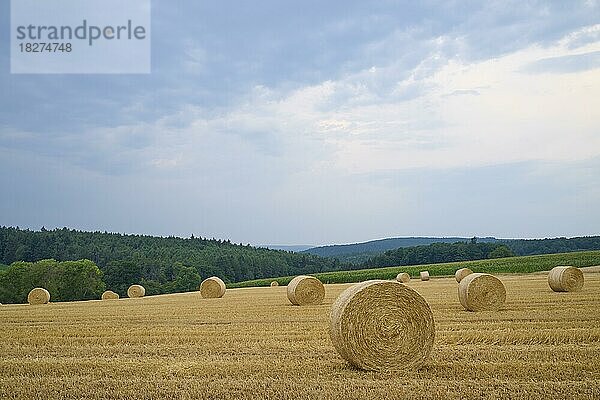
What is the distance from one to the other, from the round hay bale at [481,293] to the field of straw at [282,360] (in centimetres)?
62

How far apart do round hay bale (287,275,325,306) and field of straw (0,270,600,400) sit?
450 centimetres

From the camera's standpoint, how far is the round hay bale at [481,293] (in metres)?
16.2

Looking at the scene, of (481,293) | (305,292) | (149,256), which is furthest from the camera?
(149,256)

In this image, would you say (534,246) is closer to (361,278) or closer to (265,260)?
(265,260)

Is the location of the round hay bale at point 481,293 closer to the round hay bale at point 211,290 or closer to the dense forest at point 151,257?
the round hay bale at point 211,290

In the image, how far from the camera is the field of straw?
7.64 m

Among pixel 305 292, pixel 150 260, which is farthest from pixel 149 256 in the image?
pixel 305 292

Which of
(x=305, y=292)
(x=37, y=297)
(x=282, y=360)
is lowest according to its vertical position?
(x=282, y=360)

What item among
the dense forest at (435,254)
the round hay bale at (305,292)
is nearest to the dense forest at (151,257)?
the dense forest at (435,254)

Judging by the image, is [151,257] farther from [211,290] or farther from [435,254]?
[211,290]

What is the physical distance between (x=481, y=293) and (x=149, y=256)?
71.3 meters

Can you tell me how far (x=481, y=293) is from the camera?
1627 centimetres

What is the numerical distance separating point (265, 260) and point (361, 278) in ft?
120

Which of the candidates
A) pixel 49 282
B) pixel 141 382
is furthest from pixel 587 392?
pixel 49 282
